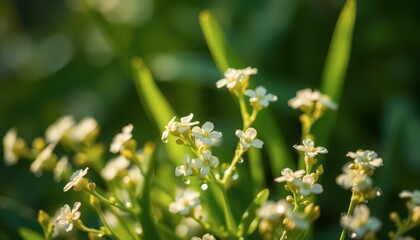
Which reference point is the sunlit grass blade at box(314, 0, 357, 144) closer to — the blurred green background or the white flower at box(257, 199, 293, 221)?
the blurred green background

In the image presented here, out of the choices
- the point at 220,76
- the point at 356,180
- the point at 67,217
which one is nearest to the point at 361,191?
the point at 356,180

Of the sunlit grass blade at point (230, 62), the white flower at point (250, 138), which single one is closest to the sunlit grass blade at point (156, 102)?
the sunlit grass blade at point (230, 62)

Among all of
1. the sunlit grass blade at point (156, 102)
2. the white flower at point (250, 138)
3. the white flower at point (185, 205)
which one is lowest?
the white flower at point (185, 205)

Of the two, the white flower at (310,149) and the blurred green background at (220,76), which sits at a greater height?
the blurred green background at (220,76)

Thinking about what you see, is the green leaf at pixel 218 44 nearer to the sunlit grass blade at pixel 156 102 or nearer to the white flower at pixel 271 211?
the sunlit grass blade at pixel 156 102

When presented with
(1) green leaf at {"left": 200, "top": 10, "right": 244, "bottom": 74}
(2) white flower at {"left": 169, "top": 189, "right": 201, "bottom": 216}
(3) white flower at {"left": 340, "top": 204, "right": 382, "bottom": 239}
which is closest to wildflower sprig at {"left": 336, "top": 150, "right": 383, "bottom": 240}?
(3) white flower at {"left": 340, "top": 204, "right": 382, "bottom": 239}
